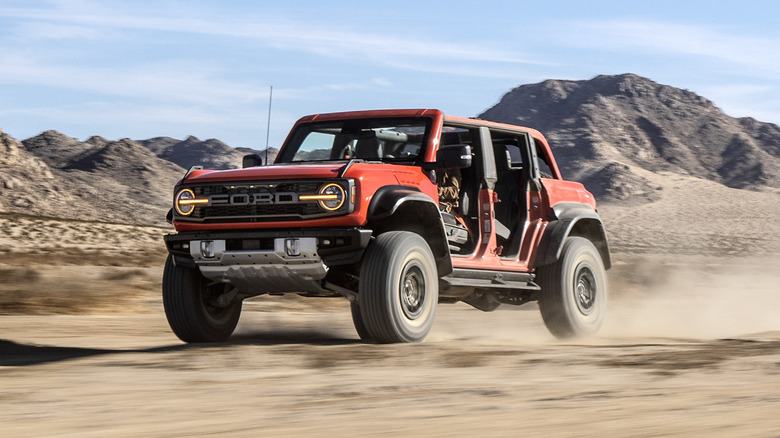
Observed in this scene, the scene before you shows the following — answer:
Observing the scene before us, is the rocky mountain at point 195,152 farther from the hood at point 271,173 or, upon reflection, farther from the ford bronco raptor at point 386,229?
the hood at point 271,173

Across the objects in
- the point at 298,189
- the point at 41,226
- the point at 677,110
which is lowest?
the point at 41,226

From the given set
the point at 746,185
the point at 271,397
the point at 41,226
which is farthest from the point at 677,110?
the point at 271,397

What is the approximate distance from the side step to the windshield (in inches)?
42.0

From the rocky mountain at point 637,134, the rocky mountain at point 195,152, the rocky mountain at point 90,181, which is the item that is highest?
the rocky mountain at point 637,134

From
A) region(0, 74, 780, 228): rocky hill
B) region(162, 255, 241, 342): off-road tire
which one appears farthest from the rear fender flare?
region(0, 74, 780, 228): rocky hill

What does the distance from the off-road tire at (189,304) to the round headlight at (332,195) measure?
1.63m

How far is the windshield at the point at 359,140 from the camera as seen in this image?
9539 mm

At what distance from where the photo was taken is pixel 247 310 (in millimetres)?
14531

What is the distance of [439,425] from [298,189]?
12.2 feet

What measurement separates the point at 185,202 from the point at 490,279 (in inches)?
110

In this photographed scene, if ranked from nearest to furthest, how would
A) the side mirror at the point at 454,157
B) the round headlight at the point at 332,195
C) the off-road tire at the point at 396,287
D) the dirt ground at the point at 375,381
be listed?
the dirt ground at the point at 375,381, the round headlight at the point at 332,195, the off-road tire at the point at 396,287, the side mirror at the point at 454,157

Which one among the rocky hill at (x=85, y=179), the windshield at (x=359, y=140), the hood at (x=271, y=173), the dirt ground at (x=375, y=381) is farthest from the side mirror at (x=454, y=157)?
the rocky hill at (x=85, y=179)

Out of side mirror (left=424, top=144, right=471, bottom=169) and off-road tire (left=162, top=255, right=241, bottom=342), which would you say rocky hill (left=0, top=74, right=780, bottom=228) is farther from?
side mirror (left=424, top=144, right=471, bottom=169)

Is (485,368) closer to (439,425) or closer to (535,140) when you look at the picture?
(439,425)
